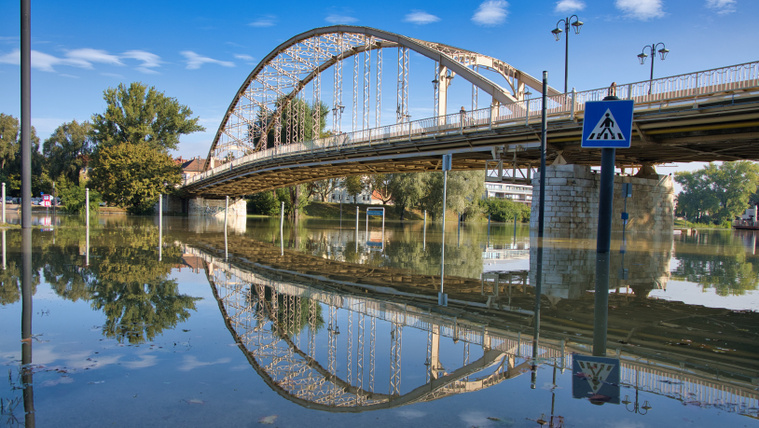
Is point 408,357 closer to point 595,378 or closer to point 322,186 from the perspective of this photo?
point 595,378

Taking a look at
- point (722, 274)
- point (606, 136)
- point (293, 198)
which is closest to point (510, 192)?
point (293, 198)

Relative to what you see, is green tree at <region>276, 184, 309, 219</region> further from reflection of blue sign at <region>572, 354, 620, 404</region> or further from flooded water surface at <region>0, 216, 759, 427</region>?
reflection of blue sign at <region>572, 354, 620, 404</region>

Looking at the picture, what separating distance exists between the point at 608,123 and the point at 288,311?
8.28 metres

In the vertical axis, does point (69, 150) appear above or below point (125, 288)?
above

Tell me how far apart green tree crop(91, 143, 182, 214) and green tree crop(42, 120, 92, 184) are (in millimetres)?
20802

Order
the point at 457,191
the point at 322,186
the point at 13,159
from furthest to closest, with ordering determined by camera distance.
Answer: the point at 13,159 < the point at 322,186 < the point at 457,191

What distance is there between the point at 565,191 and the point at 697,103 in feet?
25.2

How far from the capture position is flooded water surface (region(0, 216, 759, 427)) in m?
3.32

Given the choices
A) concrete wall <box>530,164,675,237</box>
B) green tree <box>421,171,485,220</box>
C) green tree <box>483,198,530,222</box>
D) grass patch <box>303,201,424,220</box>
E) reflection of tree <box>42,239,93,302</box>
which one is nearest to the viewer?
reflection of tree <box>42,239,93,302</box>

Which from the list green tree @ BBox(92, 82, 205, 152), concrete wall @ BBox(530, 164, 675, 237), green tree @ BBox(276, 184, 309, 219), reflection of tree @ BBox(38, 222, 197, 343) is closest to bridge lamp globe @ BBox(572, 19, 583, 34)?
concrete wall @ BBox(530, 164, 675, 237)

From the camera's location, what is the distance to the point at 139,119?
7319 centimetres

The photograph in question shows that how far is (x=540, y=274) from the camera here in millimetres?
10836

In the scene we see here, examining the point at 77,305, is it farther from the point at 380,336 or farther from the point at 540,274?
the point at 540,274

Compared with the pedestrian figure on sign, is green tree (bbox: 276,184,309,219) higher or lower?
lower
